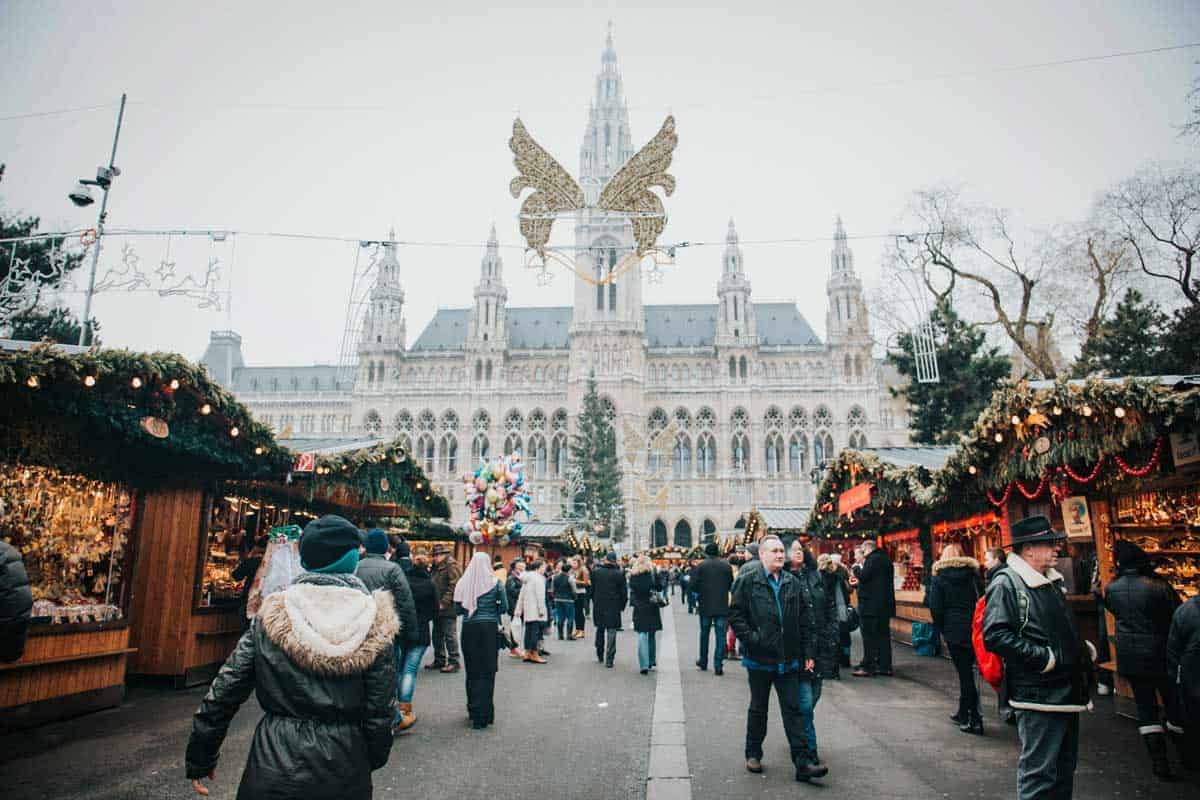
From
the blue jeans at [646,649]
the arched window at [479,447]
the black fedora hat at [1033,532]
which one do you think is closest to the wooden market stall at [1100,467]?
the black fedora hat at [1033,532]

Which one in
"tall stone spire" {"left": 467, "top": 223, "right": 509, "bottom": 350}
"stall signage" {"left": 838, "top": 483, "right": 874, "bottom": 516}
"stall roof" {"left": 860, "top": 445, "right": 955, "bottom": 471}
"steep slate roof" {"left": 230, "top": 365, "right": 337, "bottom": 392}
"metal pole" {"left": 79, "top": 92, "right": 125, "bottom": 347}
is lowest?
"stall signage" {"left": 838, "top": 483, "right": 874, "bottom": 516}

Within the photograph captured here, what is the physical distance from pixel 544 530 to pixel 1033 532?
20258 mm

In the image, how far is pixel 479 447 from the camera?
164 ft

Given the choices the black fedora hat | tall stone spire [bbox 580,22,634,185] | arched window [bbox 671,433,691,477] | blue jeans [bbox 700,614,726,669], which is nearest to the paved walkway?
blue jeans [bbox 700,614,726,669]

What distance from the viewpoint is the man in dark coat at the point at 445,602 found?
7.71 metres

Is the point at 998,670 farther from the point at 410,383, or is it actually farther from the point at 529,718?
the point at 410,383

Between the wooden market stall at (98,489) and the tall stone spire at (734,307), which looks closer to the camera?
the wooden market stall at (98,489)

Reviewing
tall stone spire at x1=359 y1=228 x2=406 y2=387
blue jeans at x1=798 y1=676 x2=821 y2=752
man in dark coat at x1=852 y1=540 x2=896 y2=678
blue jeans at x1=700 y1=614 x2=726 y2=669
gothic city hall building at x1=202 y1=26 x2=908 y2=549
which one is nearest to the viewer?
blue jeans at x1=798 y1=676 x2=821 y2=752

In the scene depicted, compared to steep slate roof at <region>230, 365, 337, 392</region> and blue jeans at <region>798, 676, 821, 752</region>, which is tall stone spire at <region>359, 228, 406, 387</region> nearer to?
steep slate roof at <region>230, 365, 337, 392</region>

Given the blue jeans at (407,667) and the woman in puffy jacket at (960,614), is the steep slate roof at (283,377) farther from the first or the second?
the woman in puffy jacket at (960,614)

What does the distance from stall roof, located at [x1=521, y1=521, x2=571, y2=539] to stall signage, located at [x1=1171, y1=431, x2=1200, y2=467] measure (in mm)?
16588

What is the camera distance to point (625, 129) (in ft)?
175

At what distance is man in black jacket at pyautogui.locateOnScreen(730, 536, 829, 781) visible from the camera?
4.36 metres

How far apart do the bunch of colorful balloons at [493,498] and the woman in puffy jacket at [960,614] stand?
7.68 m
